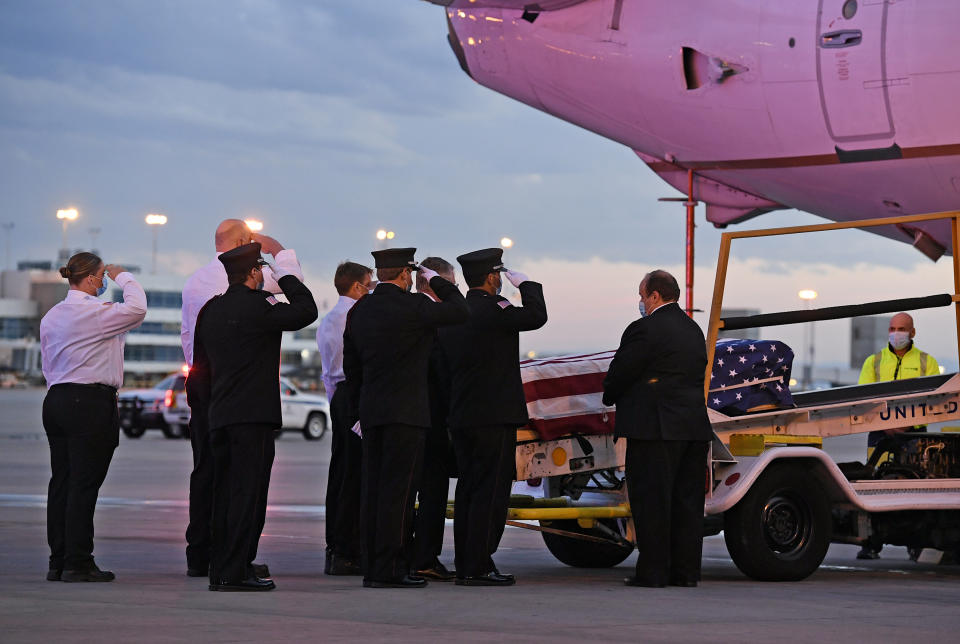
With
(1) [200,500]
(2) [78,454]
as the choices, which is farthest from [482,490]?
(2) [78,454]

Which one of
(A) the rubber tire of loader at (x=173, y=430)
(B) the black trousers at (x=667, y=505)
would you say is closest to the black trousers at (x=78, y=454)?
(B) the black trousers at (x=667, y=505)

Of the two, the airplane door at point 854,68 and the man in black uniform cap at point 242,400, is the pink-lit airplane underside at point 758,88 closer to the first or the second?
the airplane door at point 854,68

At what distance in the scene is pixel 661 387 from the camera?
9.17 metres

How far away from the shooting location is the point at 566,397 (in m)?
9.59

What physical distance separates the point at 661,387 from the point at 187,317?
9.67 ft

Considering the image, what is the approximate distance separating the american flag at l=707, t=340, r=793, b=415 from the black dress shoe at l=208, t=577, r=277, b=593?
134 inches

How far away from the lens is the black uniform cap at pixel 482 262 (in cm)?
931

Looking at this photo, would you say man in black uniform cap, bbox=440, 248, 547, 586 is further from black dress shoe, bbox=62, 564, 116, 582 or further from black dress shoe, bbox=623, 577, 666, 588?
black dress shoe, bbox=62, 564, 116, 582

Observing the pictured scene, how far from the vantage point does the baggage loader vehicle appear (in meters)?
9.54

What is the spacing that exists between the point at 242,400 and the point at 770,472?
3456mm

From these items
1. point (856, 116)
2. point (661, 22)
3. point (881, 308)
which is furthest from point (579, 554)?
point (661, 22)

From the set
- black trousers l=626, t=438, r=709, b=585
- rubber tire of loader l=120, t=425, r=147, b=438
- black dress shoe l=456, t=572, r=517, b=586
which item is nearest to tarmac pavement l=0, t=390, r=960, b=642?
black dress shoe l=456, t=572, r=517, b=586

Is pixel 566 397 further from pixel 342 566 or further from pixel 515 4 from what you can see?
pixel 515 4

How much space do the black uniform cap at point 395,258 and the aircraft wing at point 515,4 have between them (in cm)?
586
